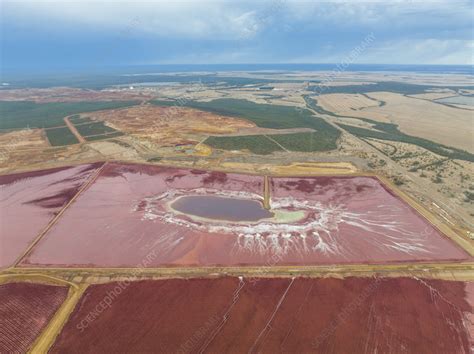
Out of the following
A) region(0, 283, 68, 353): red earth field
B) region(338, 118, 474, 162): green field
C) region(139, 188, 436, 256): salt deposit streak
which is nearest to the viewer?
region(0, 283, 68, 353): red earth field

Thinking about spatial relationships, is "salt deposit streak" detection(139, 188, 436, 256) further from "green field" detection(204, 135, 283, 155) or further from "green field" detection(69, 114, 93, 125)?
"green field" detection(69, 114, 93, 125)

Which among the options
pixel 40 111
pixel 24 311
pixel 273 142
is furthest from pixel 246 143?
pixel 40 111

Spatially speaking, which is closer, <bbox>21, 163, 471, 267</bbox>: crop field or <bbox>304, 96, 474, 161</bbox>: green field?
<bbox>21, 163, 471, 267</bbox>: crop field

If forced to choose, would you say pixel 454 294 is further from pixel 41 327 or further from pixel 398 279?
pixel 41 327

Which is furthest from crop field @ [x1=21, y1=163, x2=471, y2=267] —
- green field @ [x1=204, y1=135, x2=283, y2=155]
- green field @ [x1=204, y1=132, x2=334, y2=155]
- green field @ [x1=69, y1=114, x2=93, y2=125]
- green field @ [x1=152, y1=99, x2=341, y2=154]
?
green field @ [x1=69, y1=114, x2=93, y2=125]

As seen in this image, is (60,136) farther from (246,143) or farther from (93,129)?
(246,143)
